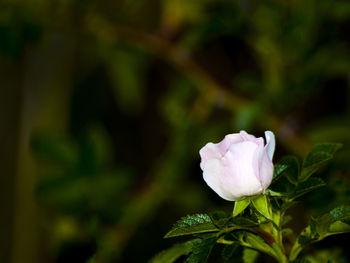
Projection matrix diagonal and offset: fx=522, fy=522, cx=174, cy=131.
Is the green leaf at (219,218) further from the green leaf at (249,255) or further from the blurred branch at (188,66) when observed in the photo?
the blurred branch at (188,66)

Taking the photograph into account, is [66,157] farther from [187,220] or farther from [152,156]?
[187,220]

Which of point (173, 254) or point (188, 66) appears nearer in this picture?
point (173, 254)

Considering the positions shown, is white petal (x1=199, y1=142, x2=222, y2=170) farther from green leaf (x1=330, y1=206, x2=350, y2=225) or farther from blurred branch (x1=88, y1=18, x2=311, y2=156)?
blurred branch (x1=88, y1=18, x2=311, y2=156)

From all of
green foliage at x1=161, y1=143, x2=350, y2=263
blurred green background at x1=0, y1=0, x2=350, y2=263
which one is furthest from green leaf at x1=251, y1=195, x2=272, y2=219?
blurred green background at x1=0, y1=0, x2=350, y2=263

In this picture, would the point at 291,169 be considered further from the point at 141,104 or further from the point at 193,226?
the point at 141,104

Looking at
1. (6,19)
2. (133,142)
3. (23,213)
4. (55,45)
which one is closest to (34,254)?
(23,213)

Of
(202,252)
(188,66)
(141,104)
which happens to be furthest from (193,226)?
(141,104)
